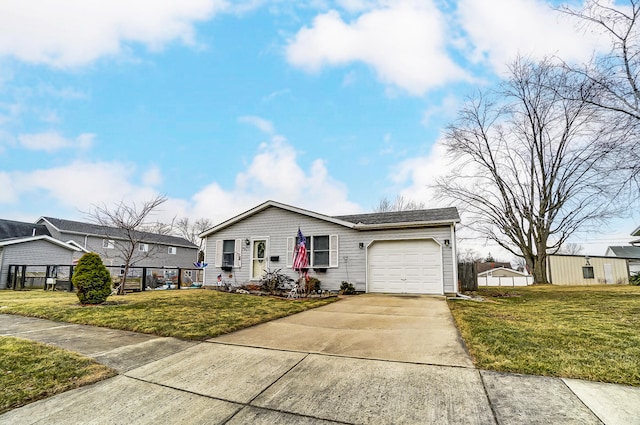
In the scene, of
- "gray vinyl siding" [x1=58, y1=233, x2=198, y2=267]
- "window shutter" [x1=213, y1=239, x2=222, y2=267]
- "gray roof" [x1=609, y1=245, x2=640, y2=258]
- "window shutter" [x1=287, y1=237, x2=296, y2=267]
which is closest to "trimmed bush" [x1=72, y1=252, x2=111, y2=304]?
"window shutter" [x1=213, y1=239, x2=222, y2=267]

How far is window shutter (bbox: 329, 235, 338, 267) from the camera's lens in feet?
42.4

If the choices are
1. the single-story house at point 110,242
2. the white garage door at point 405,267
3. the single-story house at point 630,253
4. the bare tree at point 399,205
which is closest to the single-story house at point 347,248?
Answer: the white garage door at point 405,267

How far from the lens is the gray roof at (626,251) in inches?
1196

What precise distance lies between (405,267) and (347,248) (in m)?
2.44

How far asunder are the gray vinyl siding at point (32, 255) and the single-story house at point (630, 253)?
43861 millimetres

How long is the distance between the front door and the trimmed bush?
6199mm

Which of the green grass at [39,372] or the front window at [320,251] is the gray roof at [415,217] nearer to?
the front window at [320,251]

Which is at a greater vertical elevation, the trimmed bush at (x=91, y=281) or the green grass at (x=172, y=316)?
the trimmed bush at (x=91, y=281)

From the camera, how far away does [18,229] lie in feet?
70.7

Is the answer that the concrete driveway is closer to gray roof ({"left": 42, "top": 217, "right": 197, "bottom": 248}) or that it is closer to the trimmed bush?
the trimmed bush

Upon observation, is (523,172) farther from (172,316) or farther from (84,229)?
(84,229)

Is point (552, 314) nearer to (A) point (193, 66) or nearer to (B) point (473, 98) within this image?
(A) point (193, 66)

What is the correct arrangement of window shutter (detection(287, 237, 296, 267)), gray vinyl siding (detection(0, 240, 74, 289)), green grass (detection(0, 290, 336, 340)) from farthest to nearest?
gray vinyl siding (detection(0, 240, 74, 289))
window shutter (detection(287, 237, 296, 267))
green grass (detection(0, 290, 336, 340))

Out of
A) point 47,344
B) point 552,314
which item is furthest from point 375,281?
point 47,344
